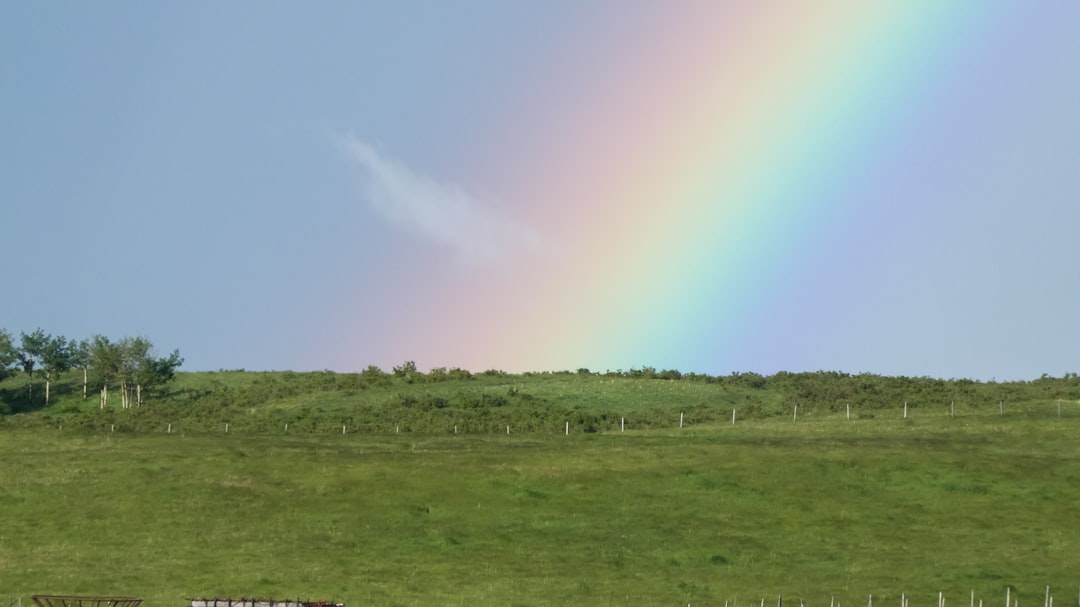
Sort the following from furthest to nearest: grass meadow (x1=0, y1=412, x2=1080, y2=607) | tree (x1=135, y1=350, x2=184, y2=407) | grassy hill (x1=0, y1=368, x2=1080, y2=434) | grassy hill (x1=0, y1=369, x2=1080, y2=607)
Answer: tree (x1=135, y1=350, x2=184, y2=407)
grassy hill (x1=0, y1=368, x2=1080, y2=434)
grassy hill (x1=0, y1=369, x2=1080, y2=607)
grass meadow (x1=0, y1=412, x2=1080, y2=607)

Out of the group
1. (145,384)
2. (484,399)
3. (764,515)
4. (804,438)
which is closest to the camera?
(764,515)

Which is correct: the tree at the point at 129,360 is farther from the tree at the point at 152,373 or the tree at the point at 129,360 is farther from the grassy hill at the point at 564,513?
the grassy hill at the point at 564,513

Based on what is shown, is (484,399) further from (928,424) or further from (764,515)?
(764,515)

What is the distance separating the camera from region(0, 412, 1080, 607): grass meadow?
5106cm

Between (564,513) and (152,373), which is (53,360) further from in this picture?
(564,513)

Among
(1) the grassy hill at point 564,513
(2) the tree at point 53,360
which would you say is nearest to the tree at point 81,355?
(2) the tree at point 53,360

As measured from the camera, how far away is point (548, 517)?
65.2 meters

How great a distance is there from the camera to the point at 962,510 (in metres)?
66.8

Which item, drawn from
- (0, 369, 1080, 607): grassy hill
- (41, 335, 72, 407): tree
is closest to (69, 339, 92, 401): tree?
(41, 335, 72, 407): tree

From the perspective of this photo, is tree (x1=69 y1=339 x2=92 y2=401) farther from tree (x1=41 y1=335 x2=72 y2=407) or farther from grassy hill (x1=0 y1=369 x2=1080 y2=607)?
grassy hill (x1=0 y1=369 x2=1080 y2=607)

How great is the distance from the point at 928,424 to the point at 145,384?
90.6m

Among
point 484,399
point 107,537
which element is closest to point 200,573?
point 107,537

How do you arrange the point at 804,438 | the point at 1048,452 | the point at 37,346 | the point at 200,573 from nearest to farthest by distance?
the point at 200,573 < the point at 1048,452 < the point at 804,438 < the point at 37,346

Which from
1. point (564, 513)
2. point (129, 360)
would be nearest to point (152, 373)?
point (129, 360)
